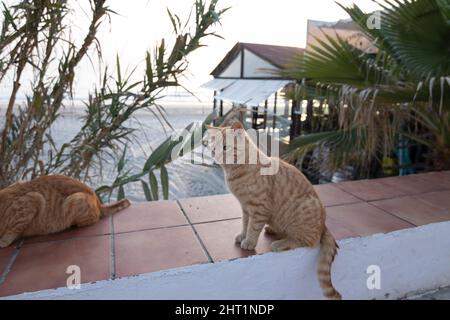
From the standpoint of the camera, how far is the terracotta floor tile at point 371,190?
5.82ft


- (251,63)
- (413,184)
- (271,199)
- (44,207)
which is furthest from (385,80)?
(251,63)

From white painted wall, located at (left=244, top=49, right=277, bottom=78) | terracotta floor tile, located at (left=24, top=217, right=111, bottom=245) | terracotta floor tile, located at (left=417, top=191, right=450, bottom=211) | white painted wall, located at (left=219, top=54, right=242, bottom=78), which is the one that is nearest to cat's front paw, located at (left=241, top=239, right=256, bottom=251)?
terracotta floor tile, located at (left=24, top=217, right=111, bottom=245)

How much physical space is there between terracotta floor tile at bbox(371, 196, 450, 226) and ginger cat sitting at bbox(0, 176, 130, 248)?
1.43 m

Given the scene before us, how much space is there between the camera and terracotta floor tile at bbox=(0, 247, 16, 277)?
3.54 feet

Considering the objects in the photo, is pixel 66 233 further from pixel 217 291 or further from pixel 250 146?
pixel 250 146

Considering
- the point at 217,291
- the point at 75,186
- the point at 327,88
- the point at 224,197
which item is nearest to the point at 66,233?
the point at 75,186

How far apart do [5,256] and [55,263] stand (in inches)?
8.6

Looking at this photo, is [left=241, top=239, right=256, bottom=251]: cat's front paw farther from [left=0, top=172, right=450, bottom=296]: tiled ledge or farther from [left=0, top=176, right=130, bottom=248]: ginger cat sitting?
[left=0, top=176, right=130, bottom=248]: ginger cat sitting

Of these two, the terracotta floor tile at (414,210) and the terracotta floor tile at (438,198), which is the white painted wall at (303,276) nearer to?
the terracotta floor tile at (414,210)

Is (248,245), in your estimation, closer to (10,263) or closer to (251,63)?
(10,263)

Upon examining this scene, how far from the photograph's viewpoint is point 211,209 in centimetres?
160

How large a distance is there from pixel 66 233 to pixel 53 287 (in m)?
0.41

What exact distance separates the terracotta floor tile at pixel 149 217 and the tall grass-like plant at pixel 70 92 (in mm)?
351
